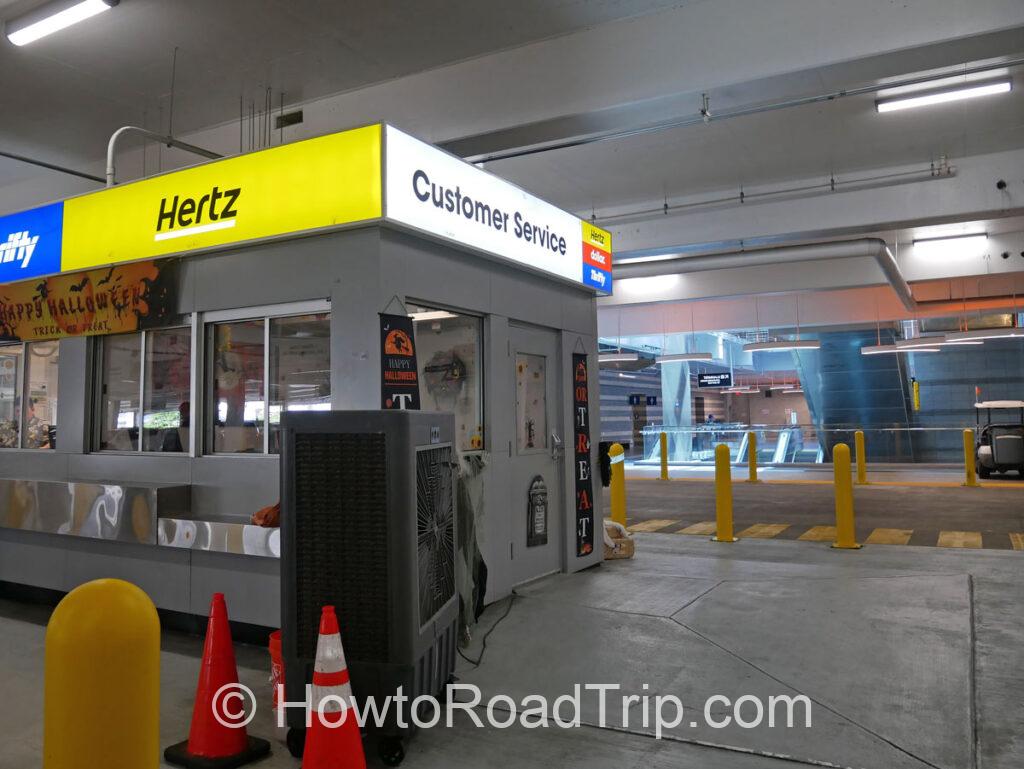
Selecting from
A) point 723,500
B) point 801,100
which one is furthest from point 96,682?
point 801,100

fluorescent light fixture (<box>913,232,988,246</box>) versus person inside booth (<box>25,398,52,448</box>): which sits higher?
fluorescent light fixture (<box>913,232,988,246</box>)

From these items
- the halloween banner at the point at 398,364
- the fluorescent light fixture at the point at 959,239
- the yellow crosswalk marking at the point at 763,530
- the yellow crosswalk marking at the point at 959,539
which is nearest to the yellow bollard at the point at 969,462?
the fluorescent light fixture at the point at 959,239

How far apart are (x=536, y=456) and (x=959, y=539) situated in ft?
21.7

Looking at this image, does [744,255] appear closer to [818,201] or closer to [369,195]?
[818,201]

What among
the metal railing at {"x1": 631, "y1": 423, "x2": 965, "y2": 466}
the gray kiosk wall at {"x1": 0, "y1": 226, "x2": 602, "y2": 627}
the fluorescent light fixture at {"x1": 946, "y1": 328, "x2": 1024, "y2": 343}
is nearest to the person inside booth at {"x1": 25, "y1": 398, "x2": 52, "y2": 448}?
the gray kiosk wall at {"x1": 0, "y1": 226, "x2": 602, "y2": 627}

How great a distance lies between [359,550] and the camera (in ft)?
12.1

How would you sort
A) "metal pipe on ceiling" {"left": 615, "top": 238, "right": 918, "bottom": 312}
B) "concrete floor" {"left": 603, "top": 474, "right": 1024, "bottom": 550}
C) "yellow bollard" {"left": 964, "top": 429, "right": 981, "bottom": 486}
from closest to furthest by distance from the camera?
"concrete floor" {"left": 603, "top": 474, "right": 1024, "bottom": 550} → "metal pipe on ceiling" {"left": 615, "top": 238, "right": 918, "bottom": 312} → "yellow bollard" {"left": 964, "top": 429, "right": 981, "bottom": 486}

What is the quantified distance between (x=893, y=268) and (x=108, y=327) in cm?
1609

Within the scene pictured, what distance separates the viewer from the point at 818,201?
14.1 m

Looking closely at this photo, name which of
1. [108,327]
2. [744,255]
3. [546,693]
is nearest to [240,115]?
[108,327]

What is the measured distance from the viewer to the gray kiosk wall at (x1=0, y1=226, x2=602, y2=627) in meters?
5.38

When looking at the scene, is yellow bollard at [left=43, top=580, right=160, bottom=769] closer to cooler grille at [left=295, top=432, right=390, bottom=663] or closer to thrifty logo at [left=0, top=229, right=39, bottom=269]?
cooler grille at [left=295, top=432, right=390, bottom=663]

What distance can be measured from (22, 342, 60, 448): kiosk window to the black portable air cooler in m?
5.20

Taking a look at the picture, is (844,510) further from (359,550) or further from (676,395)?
(676,395)
